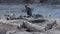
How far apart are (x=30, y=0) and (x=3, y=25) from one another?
12.2 meters

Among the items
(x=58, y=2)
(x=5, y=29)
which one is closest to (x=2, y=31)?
(x=5, y=29)

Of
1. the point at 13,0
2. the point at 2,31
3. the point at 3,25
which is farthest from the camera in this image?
the point at 13,0

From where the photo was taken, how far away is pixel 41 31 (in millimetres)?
4832

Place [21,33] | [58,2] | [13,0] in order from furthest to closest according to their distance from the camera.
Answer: [13,0] < [58,2] < [21,33]

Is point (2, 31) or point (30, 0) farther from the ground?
point (2, 31)

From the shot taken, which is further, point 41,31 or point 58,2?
point 58,2

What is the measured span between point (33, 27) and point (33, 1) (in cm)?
1232

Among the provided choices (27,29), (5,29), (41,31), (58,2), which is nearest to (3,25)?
(5,29)

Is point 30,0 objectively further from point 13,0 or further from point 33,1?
point 13,0

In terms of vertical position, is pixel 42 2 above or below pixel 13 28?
below

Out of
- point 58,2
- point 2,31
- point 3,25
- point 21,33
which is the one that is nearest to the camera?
point 21,33

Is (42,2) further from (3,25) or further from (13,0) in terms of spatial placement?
(3,25)

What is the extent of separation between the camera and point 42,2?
1712 cm

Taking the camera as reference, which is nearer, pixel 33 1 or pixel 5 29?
pixel 5 29
